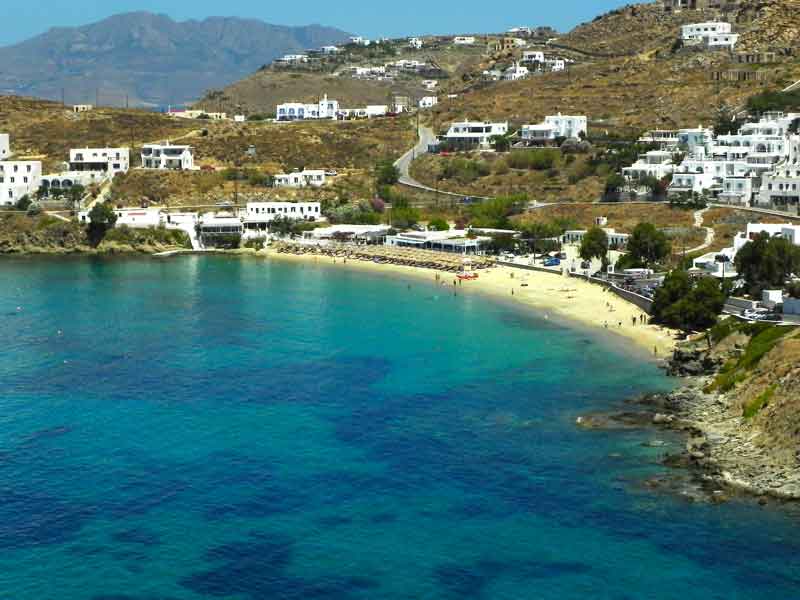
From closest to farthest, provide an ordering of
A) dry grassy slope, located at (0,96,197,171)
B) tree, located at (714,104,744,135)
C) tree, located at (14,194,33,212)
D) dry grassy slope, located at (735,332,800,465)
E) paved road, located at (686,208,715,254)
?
dry grassy slope, located at (735,332,800,465) < paved road, located at (686,208,715,254) < tree, located at (714,104,744,135) < tree, located at (14,194,33,212) < dry grassy slope, located at (0,96,197,171)

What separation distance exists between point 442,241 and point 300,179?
2268 centimetres

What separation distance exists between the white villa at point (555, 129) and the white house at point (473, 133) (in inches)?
179

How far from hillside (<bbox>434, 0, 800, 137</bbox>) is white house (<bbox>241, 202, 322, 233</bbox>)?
88.7 ft

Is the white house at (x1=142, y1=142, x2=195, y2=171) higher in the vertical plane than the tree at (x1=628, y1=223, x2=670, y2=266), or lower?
higher

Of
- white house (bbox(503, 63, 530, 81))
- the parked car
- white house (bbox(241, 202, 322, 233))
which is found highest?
white house (bbox(503, 63, 530, 81))

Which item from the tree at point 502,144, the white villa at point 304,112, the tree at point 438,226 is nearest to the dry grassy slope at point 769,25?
the tree at point 502,144

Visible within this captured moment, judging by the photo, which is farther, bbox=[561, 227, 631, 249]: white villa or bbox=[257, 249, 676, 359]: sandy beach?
bbox=[561, 227, 631, 249]: white villa

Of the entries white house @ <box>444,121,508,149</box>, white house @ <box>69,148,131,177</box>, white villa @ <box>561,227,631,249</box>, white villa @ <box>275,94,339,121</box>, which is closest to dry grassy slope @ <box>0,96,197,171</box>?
white house @ <box>69,148,131,177</box>

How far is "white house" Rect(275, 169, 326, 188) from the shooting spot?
96.9 metres

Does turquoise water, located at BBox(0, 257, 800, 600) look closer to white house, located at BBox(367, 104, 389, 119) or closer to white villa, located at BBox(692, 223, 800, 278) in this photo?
white villa, located at BBox(692, 223, 800, 278)

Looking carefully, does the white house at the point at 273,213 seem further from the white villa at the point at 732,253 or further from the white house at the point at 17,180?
the white villa at the point at 732,253

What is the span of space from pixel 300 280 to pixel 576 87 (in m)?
53.0

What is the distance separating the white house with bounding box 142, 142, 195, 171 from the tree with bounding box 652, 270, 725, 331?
56.6 metres

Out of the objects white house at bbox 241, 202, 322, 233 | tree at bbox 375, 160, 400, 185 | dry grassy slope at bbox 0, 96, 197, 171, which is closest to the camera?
white house at bbox 241, 202, 322, 233
